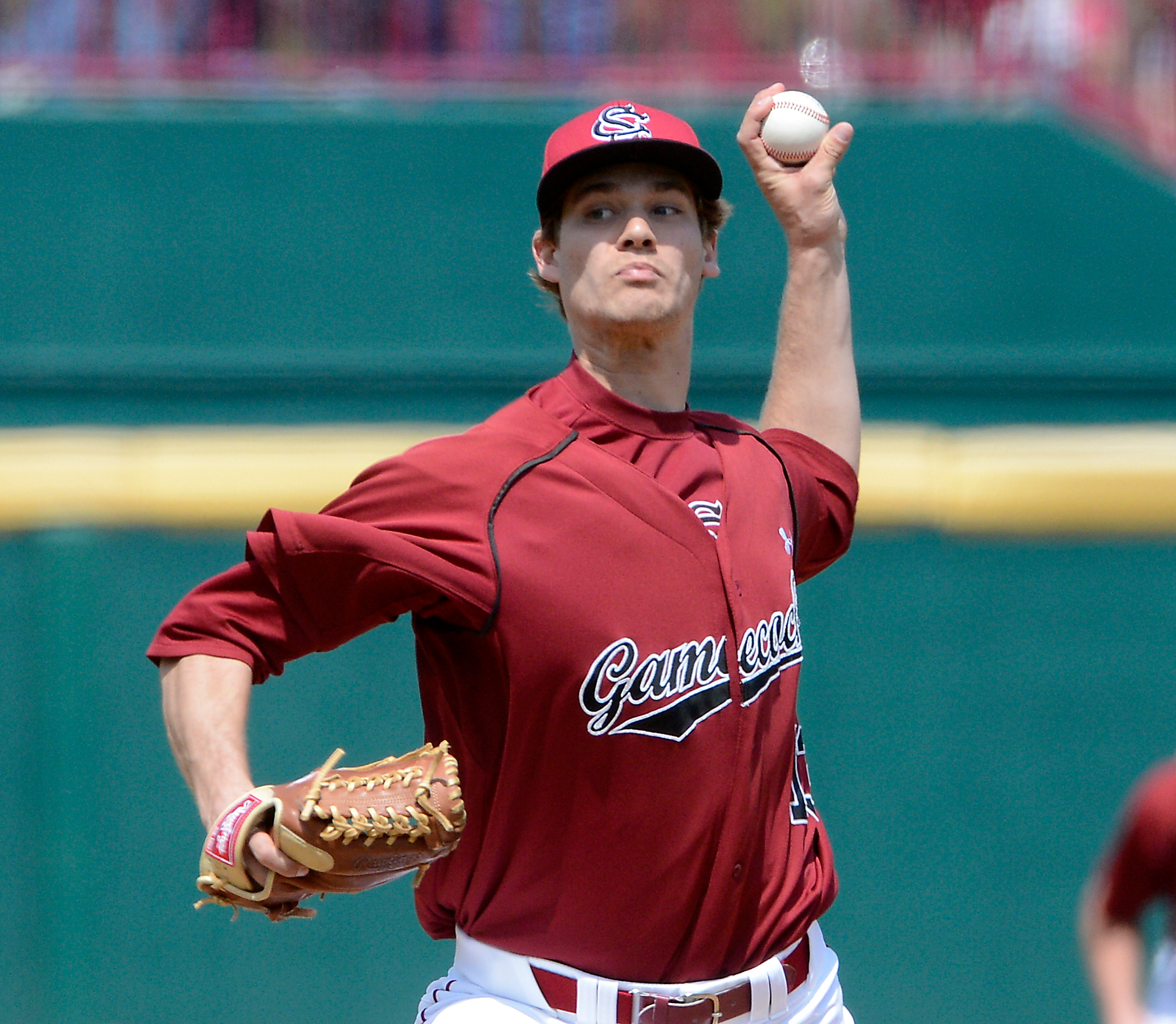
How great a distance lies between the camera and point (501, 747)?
91.1 inches

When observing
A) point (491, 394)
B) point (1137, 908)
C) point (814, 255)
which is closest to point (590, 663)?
point (814, 255)

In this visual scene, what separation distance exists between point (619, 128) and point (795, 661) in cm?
91

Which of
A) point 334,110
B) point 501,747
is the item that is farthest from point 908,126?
point 501,747

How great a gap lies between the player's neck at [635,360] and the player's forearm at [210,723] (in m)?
0.77

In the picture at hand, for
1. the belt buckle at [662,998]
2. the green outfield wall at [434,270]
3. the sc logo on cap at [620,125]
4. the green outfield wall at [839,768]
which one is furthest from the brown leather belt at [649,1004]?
the green outfield wall at [434,270]

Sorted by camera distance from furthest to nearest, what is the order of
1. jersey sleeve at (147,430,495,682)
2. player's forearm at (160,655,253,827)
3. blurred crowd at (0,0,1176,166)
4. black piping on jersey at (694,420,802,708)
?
blurred crowd at (0,0,1176,166) < black piping on jersey at (694,420,802,708) < jersey sleeve at (147,430,495,682) < player's forearm at (160,655,253,827)

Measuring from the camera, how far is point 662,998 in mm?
2275

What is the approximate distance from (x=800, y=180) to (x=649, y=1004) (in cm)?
148

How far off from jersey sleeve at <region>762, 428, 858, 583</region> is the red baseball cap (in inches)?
20.3

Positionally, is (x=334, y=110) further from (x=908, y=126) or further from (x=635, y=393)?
(x=635, y=393)

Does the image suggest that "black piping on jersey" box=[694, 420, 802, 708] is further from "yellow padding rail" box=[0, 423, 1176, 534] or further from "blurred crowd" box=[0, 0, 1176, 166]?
"blurred crowd" box=[0, 0, 1176, 166]

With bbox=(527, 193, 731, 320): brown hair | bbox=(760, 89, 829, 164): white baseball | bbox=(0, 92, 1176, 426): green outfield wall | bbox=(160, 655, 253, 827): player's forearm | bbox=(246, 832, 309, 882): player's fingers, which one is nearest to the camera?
bbox=(246, 832, 309, 882): player's fingers

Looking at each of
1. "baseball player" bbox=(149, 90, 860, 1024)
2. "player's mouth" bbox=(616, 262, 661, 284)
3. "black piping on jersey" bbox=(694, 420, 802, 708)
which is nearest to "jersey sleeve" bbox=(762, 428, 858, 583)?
"black piping on jersey" bbox=(694, 420, 802, 708)

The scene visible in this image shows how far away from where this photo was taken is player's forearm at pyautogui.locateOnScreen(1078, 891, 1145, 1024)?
2.85m
